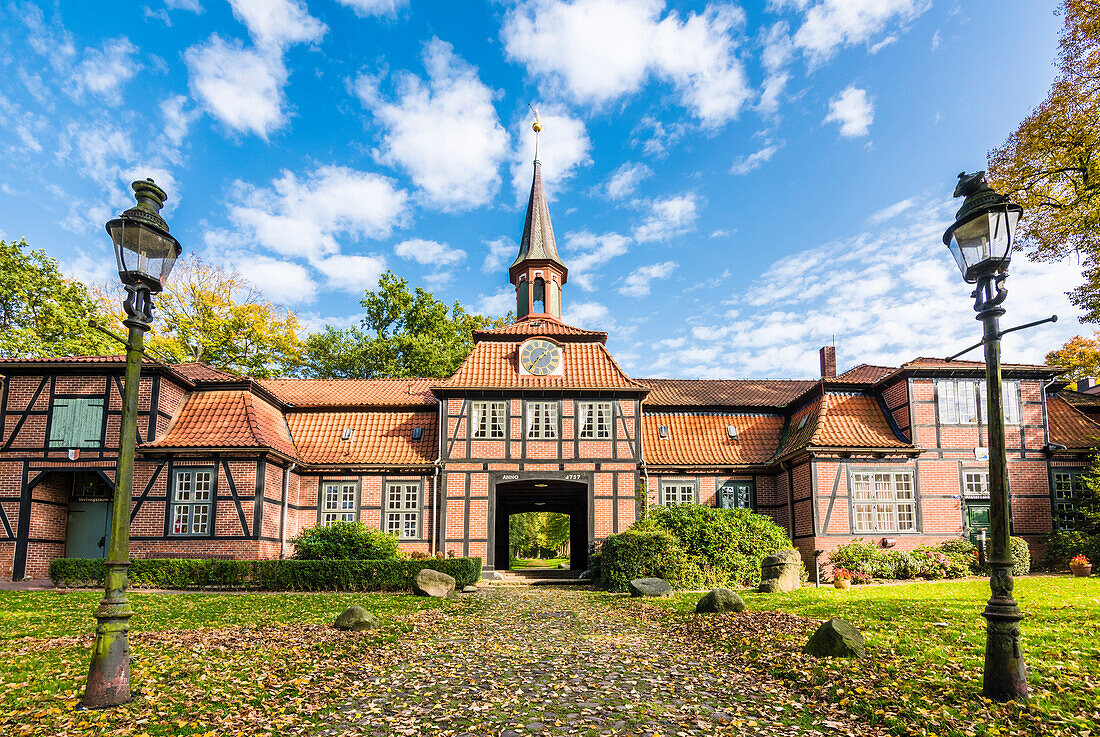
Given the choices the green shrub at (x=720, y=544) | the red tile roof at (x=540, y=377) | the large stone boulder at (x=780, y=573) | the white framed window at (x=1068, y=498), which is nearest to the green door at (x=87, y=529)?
the red tile roof at (x=540, y=377)

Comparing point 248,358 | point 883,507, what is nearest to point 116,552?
point 883,507

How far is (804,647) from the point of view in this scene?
8656mm

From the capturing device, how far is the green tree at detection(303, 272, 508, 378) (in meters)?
36.6

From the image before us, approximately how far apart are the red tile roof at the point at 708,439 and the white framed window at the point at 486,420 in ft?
16.4

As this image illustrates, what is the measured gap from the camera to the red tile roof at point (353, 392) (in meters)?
24.3

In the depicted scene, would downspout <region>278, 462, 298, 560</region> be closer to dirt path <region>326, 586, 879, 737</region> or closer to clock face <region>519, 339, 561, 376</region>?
clock face <region>519, 339, 561, 376</region>

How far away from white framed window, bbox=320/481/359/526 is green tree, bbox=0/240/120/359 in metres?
14.0

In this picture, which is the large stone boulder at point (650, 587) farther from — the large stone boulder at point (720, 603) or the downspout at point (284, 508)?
the downspout at point (284, 508)

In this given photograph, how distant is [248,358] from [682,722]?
33.9 metres

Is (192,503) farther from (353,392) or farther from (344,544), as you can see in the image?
(353,392)

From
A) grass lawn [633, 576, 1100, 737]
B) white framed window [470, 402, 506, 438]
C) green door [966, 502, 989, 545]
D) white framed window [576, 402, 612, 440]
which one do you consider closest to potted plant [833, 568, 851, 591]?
grass lawn [633, 576, 1100, 737]

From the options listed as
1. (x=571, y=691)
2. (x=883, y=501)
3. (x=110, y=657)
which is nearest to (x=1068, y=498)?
(x=883, y=501)

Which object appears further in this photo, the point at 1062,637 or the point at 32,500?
the point at 32,500

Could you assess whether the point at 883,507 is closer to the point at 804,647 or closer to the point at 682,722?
the point at 804,647
